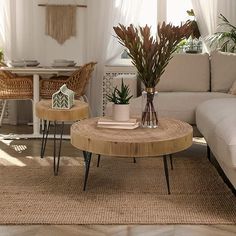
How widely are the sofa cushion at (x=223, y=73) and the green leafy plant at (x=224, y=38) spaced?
525 mm

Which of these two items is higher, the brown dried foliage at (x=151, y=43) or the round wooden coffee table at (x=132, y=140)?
the brown dried foliage at (x=151, y=43)

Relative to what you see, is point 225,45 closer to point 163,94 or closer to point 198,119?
point 163,94

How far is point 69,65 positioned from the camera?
5.25 meters

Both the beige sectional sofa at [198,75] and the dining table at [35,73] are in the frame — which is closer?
the beige sectional sofa at [198,75]

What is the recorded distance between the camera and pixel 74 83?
195 inches

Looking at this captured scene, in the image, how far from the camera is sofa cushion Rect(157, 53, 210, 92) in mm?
4766

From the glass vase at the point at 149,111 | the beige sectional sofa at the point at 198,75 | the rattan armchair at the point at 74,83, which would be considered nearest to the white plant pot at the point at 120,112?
the glass vase at the point at 149,111

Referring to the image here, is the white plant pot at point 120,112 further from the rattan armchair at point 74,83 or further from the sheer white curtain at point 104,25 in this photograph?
the sheer white curtain at point 104,25

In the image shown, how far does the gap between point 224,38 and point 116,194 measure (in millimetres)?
2936

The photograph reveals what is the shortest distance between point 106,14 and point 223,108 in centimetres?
250

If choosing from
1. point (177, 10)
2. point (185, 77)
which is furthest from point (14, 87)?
point (177, 10)

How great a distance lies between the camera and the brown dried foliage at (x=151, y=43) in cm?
301

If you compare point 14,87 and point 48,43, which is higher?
point 48,43

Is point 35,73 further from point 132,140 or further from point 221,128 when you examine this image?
point 221,128
